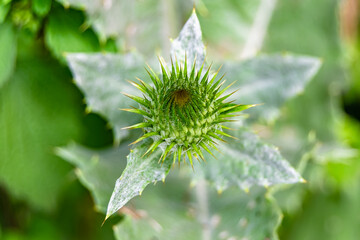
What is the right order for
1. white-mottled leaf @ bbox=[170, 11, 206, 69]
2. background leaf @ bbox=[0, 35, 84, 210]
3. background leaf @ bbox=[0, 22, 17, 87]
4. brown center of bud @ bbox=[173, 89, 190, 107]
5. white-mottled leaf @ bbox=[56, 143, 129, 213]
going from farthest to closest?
background leaf @ bbox=[0, 35, 84, 210] < background leaf @ bbox=[0, 22, 17, 87] < white-mottled leaf @ bbox=[56, 143, 129, 213] < white-mottled leaf @ bbox=[170, 11, 206, 69] < brown center of bud @ bbox=[173, 89, 190, 107]

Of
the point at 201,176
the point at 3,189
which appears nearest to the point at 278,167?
the point at 201,176

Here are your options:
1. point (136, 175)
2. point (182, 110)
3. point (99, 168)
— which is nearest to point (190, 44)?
point (182, 110)

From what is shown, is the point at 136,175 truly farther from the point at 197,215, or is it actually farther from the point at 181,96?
the point at 197,215

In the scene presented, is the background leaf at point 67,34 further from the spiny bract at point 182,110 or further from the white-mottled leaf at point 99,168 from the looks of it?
the spiny bract at point 182,110

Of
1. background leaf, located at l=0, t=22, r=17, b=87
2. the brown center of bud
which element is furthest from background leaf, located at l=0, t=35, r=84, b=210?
the brown center of bud

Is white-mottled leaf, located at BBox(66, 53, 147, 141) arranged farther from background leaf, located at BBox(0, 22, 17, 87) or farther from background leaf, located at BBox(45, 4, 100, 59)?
background leaf, located at BBox(0, 22, 17, 87)
